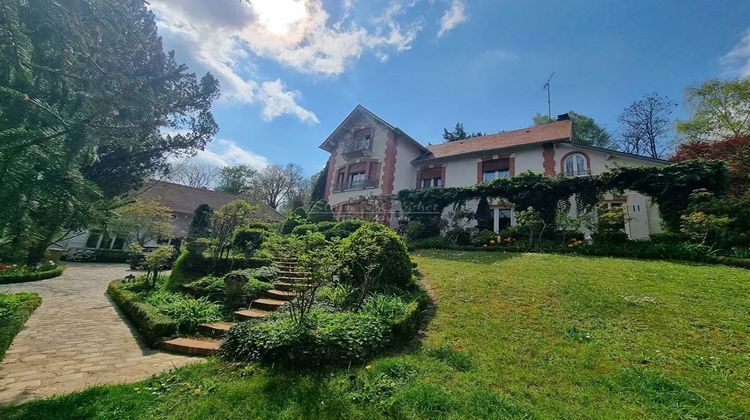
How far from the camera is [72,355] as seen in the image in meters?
4.57

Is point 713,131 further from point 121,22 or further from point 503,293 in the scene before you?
point 121,22

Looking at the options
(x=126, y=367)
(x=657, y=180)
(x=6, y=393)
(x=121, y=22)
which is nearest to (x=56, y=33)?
(x=121, y=22)

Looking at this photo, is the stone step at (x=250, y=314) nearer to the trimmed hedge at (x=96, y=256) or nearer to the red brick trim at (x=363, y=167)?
the red brick trim at (x=363, y=167)

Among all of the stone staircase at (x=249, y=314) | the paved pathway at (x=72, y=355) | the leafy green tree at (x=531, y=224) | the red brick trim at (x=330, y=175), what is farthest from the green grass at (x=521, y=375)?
the red brick trim at (x=330, y=175)

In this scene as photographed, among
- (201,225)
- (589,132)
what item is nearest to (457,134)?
(589,132)

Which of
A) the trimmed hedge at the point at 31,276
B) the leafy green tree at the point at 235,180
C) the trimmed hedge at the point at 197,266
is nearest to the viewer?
the trimmed hedge at the point at 197,266

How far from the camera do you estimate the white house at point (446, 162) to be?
1625cm

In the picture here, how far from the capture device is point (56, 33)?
2607mm

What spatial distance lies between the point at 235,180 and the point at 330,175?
21290 millimetres

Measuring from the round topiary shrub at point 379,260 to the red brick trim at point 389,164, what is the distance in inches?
546

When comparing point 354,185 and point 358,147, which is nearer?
point 354,185

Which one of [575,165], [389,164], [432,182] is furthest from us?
[432,182]

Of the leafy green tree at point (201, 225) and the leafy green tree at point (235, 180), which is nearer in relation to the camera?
the leafy green tree at point (201, 225)

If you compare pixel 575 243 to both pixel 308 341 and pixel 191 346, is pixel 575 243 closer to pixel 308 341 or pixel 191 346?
pixel 308 341
